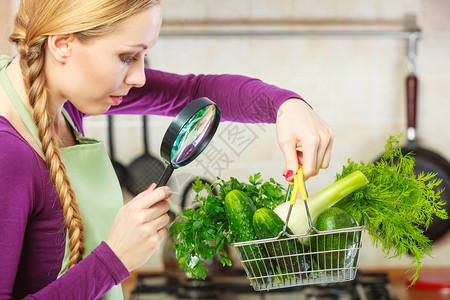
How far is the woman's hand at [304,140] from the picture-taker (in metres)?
0.60

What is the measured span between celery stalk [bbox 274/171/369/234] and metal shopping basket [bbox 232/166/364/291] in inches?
1.3

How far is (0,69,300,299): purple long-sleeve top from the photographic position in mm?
553

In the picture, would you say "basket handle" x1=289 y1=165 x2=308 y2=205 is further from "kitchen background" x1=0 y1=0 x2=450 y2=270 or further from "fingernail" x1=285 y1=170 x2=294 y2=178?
"kitchen background" x1=0 y1=0 x2=450 y2=270

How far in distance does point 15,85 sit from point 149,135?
3.75ft

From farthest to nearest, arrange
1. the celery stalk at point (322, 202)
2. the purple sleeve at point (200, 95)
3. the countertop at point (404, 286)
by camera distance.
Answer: the countertop at point (404, 286)
the purple sleeve at point (200, 95)
the celery stalk at point (322, 202)

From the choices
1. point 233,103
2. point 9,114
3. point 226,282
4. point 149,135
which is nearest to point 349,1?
point 149,135

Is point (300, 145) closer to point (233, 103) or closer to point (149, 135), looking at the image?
point (233, 103)

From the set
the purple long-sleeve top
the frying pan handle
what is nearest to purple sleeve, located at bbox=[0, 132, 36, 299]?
the purple long-sleeve top

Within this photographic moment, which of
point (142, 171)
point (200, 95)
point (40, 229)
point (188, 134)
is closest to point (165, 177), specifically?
point (188, 134)

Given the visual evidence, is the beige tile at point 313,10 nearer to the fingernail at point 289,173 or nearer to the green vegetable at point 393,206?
the green vegetable at point 393,206

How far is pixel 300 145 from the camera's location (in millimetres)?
622

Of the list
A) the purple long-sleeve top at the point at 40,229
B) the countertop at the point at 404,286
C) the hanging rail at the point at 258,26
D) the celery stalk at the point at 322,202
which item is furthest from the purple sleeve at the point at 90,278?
the hanging rail at the point at 258,26

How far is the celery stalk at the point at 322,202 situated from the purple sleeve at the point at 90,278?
0.67 feet

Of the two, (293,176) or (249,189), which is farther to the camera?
(249,189)
